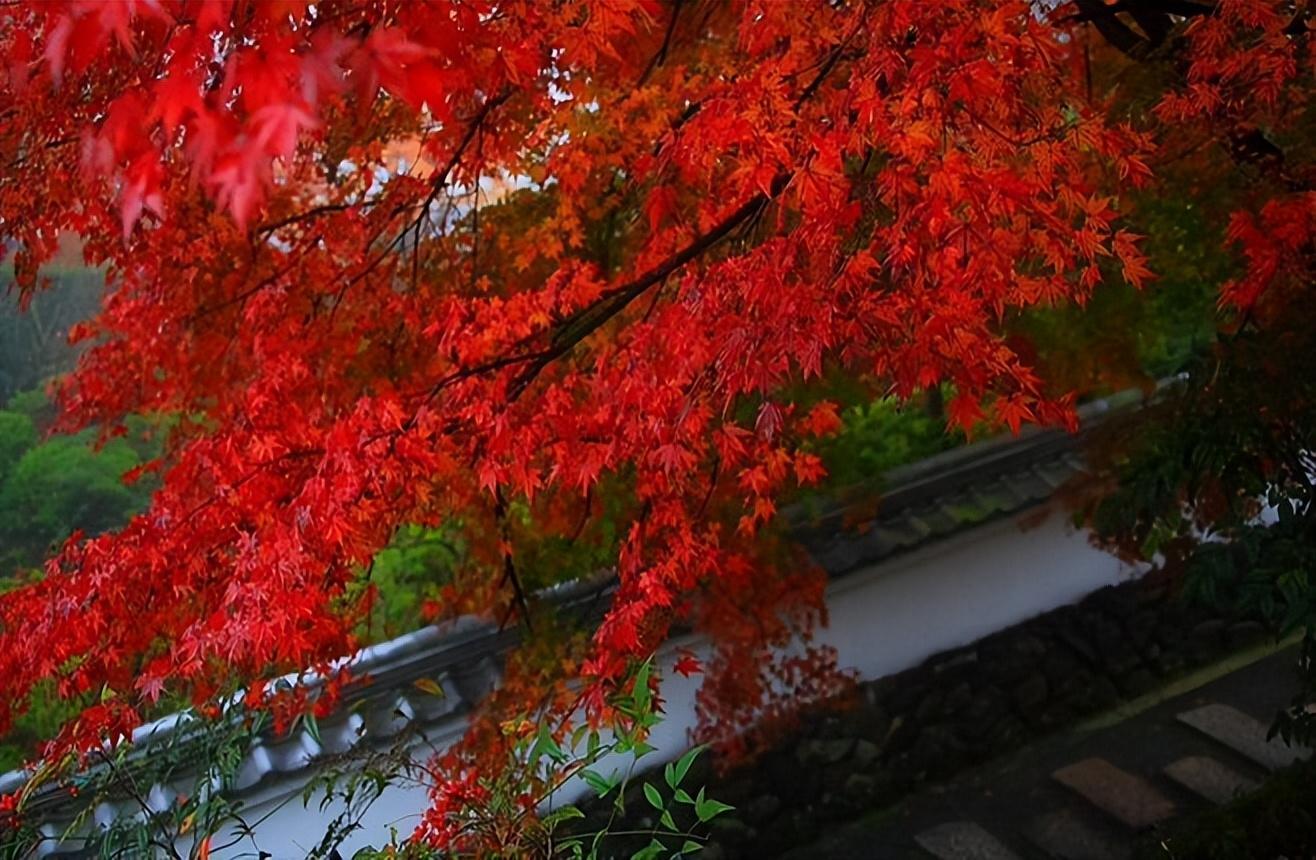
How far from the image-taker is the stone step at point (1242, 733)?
6559mm

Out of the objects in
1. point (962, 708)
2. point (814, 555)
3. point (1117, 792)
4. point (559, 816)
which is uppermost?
point (559, 816)

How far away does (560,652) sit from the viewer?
6.08 m

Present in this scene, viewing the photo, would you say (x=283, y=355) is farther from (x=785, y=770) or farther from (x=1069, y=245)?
(x=785, y=770)

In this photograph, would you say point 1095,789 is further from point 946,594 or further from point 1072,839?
point 946,594

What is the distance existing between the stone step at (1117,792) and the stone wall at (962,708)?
1.81 feet

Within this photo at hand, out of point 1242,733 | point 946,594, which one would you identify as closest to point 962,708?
point 946,594

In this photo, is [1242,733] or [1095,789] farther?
[1242,733]

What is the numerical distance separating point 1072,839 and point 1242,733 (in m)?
1.52

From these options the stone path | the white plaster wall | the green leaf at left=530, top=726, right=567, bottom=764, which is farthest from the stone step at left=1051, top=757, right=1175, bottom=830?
the green leaf at left=530, top=726, right=567, bottom=764

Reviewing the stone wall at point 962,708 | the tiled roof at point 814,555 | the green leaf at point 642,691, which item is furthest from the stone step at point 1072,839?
the green leaf at point 642,691

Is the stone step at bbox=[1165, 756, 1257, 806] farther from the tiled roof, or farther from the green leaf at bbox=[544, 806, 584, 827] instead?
the green leaf at bbox=[544, 806, 584, 827]

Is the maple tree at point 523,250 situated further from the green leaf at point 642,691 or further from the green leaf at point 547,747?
the green leaf at point 642,691

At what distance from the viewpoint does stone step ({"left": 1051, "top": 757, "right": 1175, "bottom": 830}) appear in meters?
6.28

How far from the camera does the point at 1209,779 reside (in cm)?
649
